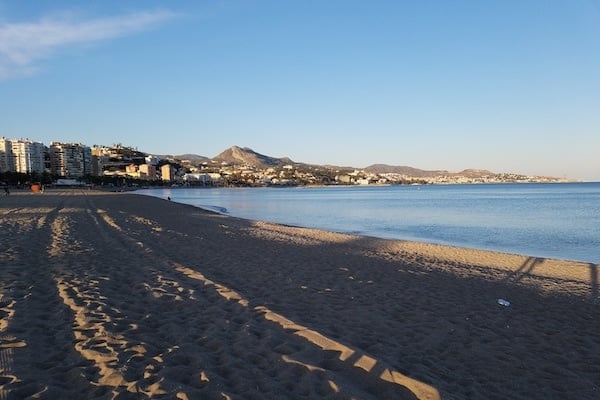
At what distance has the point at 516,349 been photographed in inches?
210

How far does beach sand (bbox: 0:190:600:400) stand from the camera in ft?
13.0

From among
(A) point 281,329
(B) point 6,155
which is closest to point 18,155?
(B) point 6,155

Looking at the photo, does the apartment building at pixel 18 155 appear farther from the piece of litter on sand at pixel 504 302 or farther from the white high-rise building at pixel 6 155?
the piece of litter on sand at pixel 504 302

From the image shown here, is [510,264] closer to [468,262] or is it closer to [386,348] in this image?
[468,262]

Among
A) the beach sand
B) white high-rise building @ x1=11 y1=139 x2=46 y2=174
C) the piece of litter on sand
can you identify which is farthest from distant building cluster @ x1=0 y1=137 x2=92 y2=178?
the piece of litter on sand

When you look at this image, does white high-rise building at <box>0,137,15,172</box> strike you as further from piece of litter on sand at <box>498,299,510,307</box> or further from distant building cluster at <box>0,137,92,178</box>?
piece of litter on sand at <box>498,299,510,307</box>

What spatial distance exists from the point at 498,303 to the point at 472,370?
11.8ft

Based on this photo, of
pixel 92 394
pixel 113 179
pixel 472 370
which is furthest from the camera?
pixel 113 179

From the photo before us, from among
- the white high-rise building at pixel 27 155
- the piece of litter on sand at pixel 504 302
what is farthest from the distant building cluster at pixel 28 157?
the piece of litter on sand at pixel 504 302

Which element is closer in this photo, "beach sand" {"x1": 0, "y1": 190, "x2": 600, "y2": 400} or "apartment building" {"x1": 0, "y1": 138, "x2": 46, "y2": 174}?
"beach sand" {"x1": 0, "y1": 190, "x2": 600, "y2": 400}

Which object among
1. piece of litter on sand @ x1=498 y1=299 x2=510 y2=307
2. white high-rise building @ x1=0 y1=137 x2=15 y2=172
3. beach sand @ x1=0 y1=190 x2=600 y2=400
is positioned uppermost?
white high-rise building @ x1=0 y1=137 x2=15 y2=172

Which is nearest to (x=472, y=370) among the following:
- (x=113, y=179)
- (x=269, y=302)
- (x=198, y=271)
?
(x=269, y=302)

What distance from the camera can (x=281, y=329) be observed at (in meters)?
5.52

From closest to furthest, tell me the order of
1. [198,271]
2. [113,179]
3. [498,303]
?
1. [498,303]
2. [198,271]
3. [113,179]
